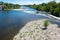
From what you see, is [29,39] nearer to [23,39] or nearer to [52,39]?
[23,39]

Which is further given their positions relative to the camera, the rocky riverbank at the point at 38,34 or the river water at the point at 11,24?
the river water at the point at 11,24

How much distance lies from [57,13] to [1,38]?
48.4 m

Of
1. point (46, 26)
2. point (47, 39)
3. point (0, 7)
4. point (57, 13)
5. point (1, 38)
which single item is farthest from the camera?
point (0, 7)

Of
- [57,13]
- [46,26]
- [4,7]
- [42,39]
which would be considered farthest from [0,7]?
[42,39]

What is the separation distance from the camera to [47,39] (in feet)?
82.2

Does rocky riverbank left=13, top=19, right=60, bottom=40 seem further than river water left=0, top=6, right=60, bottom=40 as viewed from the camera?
No

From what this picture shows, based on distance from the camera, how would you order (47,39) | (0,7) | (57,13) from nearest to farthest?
(47,39) < (57,13) < (0,7)

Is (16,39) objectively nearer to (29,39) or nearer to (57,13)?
(29,39)

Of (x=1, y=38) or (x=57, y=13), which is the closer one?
(x=1, y=38)

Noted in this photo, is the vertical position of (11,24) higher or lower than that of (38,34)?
lower

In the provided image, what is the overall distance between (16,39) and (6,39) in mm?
1915

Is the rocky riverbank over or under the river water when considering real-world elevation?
over

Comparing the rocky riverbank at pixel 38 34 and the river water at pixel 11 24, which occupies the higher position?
the rocky riverbank at pixel 38 34

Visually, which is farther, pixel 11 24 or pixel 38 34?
pixel 11 24
